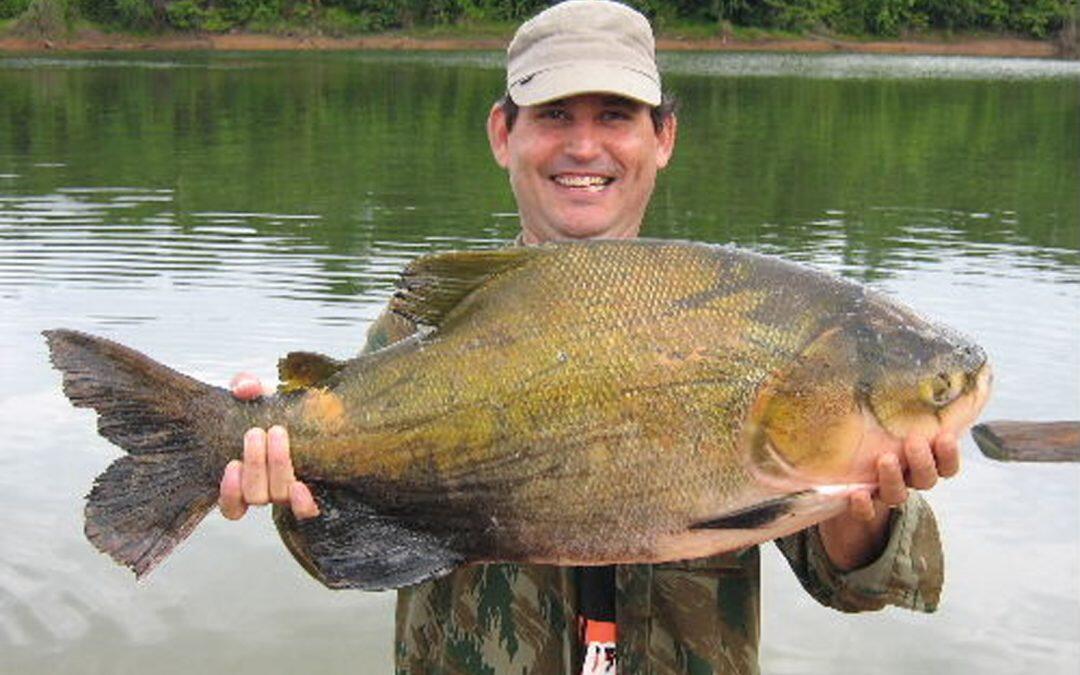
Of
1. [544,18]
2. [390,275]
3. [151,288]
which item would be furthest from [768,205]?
[544,18]

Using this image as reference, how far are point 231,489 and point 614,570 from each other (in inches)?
36.8

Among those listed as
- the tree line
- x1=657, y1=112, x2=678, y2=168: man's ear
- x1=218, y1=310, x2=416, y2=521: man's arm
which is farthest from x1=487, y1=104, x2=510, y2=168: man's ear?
the tree line

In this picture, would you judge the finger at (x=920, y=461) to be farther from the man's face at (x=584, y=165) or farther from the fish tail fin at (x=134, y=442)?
the fish tail fin at (x=134, y=442)

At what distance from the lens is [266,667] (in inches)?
241

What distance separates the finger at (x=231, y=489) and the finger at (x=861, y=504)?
1166 millimetres

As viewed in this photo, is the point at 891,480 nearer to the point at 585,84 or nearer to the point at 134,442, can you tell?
the point at 585,84

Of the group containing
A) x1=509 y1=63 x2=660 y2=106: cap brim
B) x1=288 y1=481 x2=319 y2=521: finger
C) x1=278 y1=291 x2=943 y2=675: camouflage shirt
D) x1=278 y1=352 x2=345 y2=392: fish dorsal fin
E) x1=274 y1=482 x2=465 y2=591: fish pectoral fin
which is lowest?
x1=278 y1=291 x2=943 y2=675: camouflage shirt

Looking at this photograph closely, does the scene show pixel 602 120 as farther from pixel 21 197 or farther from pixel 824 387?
pixel 21 197

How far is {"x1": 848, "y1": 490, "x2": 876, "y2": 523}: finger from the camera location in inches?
99.5

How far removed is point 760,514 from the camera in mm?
2465

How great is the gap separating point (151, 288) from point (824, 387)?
11313mm

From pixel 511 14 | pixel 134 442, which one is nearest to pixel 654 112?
pixel 134 442

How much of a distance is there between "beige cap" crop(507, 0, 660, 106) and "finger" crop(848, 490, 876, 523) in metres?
1.20

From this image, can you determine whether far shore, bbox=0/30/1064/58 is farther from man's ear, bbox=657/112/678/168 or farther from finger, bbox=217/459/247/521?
finger, bbox=217/459/247/521
